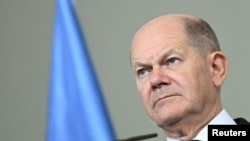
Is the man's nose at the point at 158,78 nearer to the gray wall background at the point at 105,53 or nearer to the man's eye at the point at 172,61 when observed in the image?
the man's eye at the point at 172,61

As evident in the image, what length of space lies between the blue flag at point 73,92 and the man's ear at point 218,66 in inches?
27.0

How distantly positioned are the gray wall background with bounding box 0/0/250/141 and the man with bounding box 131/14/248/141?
26.4 inches

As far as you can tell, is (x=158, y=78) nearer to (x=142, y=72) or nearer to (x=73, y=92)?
(x=142, y=72)

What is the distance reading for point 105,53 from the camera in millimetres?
2498

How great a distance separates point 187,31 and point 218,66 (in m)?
0.16

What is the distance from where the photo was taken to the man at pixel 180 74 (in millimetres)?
1564

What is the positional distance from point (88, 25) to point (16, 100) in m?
0.54

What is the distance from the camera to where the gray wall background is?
234 cm

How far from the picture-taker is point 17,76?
2586 millimetres

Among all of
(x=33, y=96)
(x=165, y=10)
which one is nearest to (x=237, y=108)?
(x=165, y=10)

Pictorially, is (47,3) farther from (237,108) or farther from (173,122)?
(173,122)

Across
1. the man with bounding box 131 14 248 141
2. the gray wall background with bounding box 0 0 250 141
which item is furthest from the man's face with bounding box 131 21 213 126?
the gray wall background with bounding box 0 0 250 141

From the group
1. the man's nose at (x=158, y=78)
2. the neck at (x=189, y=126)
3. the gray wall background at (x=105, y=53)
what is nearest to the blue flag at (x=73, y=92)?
the man's nose at (x=158, y=78)

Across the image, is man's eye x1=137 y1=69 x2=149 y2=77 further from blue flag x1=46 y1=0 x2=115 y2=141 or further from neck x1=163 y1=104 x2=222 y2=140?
blue flag x1=46 y1=0 x2=115 y2=141
